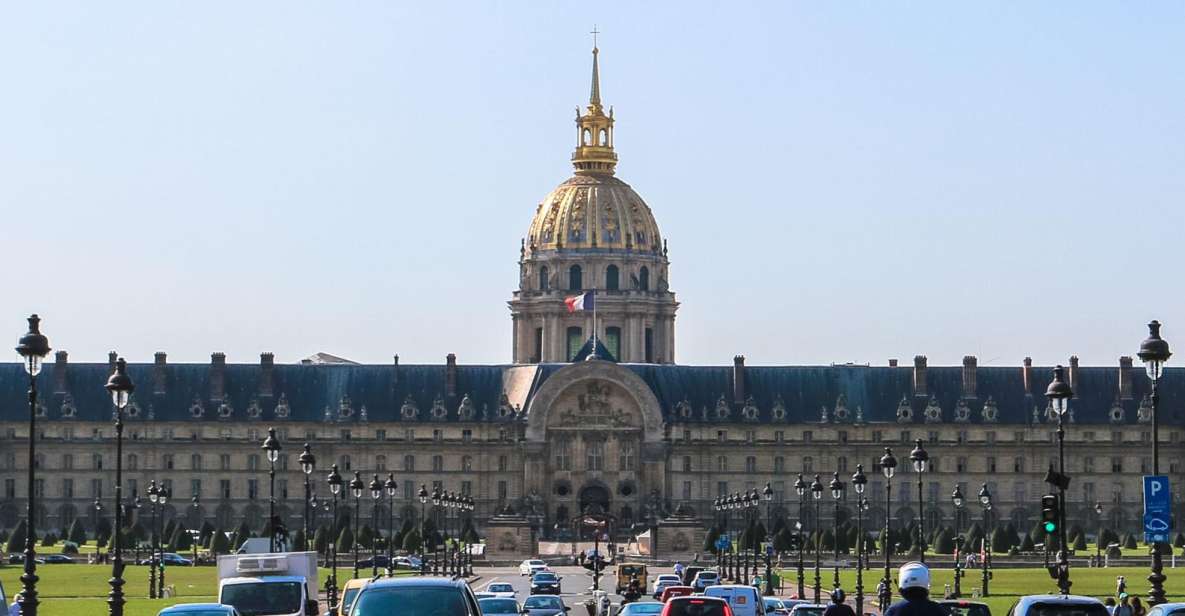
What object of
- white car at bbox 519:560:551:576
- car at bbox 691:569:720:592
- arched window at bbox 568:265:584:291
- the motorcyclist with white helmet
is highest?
arched window at bbox 568:265:584:291

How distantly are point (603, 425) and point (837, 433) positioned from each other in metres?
11.7

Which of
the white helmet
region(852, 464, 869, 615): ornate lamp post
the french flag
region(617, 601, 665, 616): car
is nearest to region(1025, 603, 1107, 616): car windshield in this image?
the white helmet

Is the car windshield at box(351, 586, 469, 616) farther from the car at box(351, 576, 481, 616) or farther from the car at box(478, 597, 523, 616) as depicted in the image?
the car at box(478, 597, 523, 616)

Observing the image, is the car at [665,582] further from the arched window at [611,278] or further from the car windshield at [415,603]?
the arched window at [611,278]

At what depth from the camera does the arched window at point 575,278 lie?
625 feet

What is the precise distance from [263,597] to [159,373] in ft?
353

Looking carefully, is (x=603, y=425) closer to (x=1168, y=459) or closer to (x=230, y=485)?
(x=230, y=485)

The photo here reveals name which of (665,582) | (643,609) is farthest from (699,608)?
(665,582)

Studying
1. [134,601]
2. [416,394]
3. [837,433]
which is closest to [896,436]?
[837,433]

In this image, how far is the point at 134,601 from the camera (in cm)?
7012

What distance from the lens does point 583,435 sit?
478ft

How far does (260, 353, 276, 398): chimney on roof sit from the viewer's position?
147875 mm

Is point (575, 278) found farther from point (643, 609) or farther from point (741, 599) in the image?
point (643, 609)

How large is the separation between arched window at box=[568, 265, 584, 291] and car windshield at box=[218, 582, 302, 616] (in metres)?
149
